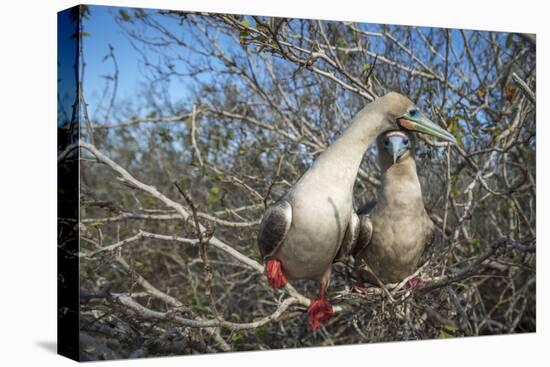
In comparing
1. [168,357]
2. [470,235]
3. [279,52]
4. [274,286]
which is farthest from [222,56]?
[470,235]

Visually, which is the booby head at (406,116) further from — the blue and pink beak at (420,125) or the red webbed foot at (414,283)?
the red webbed foot at (414,283)

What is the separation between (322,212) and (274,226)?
0.32 m

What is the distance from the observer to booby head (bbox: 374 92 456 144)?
551cm

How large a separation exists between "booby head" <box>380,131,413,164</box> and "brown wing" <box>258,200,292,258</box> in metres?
0.82

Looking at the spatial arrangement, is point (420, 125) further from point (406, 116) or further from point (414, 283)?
point (414, 283)

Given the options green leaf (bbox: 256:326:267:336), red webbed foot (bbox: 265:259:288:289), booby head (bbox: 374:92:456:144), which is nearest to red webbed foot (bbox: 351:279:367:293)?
red webbed foot (bbox: 265:259:288:289)

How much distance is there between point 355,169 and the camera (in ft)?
17.5

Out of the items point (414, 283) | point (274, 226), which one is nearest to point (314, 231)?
point (274, 226)

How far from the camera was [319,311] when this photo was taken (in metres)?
5.54

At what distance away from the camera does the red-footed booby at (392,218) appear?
5.49 metres

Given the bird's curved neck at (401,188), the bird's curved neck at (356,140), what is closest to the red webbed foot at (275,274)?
the bird's curved neck at (356,140)

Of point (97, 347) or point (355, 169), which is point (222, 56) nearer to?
point (355, 169)

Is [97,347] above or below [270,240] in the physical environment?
below

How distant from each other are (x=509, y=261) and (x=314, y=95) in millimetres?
1911
